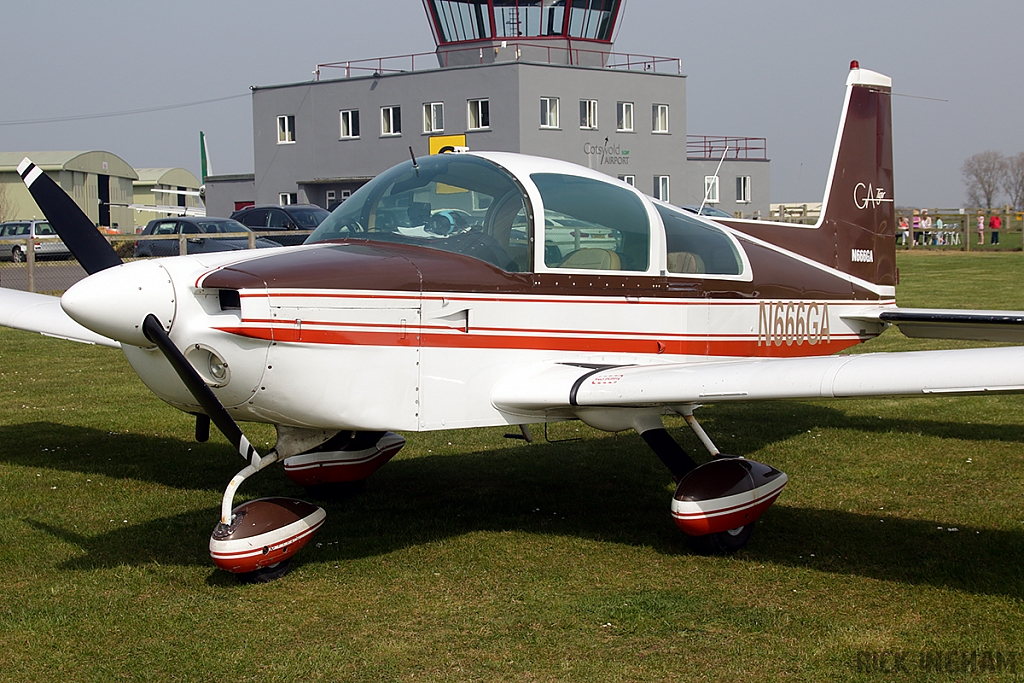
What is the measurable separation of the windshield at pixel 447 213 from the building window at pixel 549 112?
3963 cm

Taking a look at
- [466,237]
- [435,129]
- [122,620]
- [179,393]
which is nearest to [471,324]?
[466,237]

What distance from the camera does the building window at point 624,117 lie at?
47.8 metres

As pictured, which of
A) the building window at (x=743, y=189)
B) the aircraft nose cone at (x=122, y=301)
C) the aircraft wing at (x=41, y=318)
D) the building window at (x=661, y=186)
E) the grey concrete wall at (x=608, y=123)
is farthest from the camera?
the building window at (x=743, y=189)

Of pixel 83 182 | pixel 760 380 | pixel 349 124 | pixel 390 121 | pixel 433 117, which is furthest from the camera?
pixel 83 182

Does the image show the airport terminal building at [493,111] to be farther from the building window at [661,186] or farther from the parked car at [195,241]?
the parked car at [195,241]

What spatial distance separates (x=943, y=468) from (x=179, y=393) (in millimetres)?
5327

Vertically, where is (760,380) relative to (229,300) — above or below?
below

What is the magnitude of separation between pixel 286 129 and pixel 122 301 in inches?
1895

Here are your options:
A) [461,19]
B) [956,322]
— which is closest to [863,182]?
[956,322]

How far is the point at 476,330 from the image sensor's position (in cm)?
553

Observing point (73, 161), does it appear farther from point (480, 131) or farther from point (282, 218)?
point (282, 218)

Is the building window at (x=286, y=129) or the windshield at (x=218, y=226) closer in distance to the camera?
the windshield at (x=218, y=226)

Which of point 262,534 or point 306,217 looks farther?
point 306,217

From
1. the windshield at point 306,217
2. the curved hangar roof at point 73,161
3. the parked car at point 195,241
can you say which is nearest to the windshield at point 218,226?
the parked car at point 195,241
